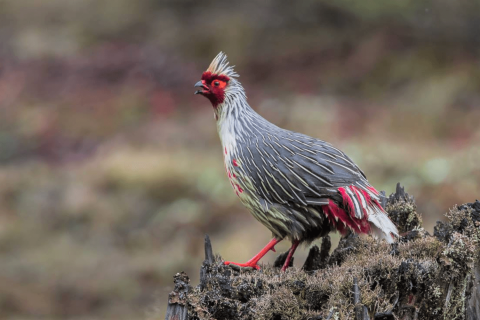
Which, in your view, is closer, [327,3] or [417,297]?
[417,297]

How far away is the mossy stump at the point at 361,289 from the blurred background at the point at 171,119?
3269 mm

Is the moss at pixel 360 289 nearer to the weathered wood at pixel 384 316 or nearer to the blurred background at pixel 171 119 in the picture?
the weathered wood at pixel 384 316

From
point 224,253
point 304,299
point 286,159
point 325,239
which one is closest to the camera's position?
point 304,299

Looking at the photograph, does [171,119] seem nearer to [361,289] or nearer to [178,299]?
[178,299]

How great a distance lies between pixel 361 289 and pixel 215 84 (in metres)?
2.09

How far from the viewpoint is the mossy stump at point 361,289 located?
344 cm

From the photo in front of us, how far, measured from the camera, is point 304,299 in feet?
12.0

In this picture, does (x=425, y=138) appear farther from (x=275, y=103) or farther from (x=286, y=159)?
(x=286, y=159)

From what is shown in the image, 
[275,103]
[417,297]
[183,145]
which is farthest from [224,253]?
[417,297]

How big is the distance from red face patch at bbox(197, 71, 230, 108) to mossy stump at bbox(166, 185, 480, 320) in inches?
56.2

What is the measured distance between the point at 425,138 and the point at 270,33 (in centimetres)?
295

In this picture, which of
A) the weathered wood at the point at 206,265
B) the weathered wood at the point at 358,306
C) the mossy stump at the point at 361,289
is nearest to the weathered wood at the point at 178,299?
the mossy stump at the point at 361,289

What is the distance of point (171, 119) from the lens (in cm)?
877

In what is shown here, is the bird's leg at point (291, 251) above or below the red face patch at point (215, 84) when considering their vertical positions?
below
